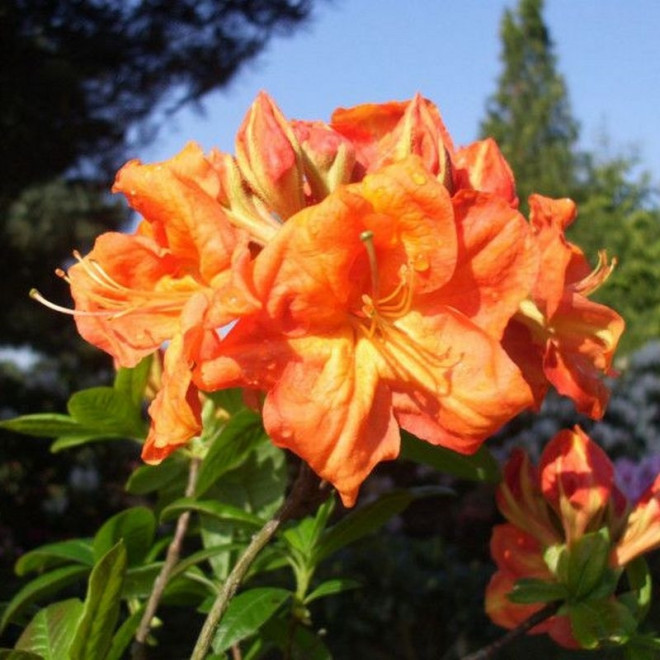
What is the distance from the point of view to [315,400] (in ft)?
2.46

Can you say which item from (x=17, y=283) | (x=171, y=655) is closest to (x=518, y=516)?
(x=171, y=655)

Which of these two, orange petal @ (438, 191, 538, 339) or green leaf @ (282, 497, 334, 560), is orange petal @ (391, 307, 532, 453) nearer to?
orange petal @ (438, 191, 538, 339)

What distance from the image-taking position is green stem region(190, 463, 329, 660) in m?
0.77

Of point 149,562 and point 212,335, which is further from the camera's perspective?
point 149,562

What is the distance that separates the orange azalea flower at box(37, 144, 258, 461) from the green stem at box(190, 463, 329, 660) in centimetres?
10

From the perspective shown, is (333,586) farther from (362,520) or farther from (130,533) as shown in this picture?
(130,533)

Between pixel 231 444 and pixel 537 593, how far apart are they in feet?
1.19

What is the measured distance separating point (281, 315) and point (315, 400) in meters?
0.07

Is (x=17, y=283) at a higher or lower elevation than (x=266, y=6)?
lower

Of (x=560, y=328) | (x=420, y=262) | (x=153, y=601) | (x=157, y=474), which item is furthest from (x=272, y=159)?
(x=157, y=474)

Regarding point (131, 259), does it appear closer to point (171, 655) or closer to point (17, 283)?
point (171, 655)

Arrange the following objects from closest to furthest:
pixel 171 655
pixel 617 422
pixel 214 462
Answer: pixel 214 462 < pixel 171 655 < pixel 617 422

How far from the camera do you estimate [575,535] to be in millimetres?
1074

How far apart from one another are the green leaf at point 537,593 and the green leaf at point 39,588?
504 millimetres
